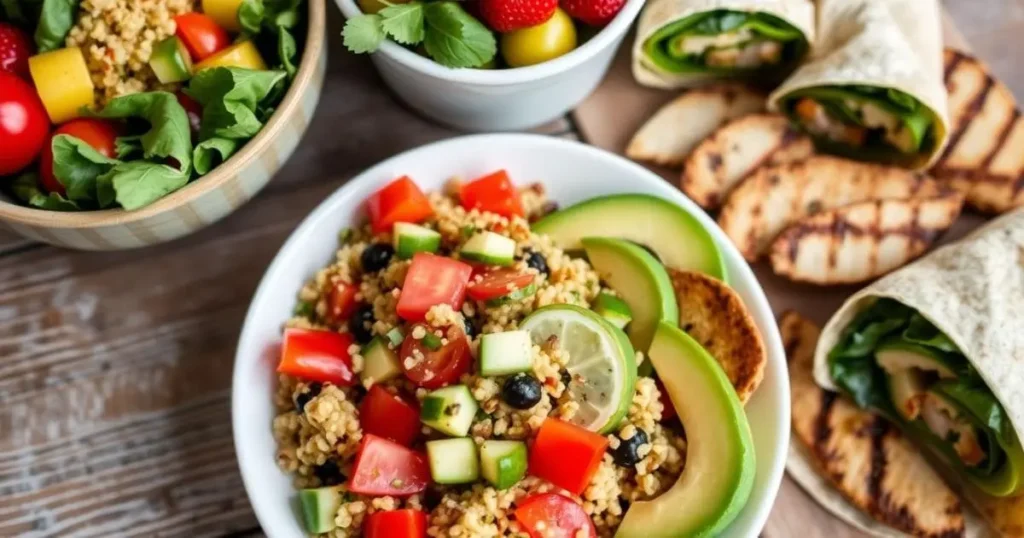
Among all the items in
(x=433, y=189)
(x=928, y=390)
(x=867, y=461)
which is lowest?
(x=867, y=461)

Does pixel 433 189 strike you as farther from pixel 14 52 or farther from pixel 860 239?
pixel 860 239

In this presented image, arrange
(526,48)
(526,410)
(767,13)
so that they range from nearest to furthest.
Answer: (526,410) < (526,48) < (767,13)

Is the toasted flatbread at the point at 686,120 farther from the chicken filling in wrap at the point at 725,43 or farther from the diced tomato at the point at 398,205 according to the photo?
the diced tomato at the point at 398,205

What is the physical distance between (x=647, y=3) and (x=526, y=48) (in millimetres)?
518

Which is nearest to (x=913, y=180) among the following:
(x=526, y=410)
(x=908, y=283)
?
(x=908, y=283)

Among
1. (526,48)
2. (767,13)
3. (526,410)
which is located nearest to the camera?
(526,410)

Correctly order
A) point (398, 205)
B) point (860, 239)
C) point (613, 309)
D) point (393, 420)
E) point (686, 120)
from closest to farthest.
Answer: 1. point (393, 420)
2. point (613, 309)
3. point (398, 205)
4. point (860, 239)
5. point (686, 120)

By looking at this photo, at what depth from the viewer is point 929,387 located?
2.22 m

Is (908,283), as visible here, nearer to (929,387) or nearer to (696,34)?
(929,387)

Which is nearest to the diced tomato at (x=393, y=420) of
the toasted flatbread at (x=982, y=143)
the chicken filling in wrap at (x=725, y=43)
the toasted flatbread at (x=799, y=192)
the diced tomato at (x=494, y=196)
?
the diced tomato at (x=494, y=196)

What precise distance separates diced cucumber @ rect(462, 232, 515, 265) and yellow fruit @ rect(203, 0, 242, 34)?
717 millimetres

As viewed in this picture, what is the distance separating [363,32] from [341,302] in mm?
564

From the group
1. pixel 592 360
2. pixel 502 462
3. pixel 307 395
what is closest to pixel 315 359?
pixel 307 395

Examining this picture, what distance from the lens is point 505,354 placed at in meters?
1.76
